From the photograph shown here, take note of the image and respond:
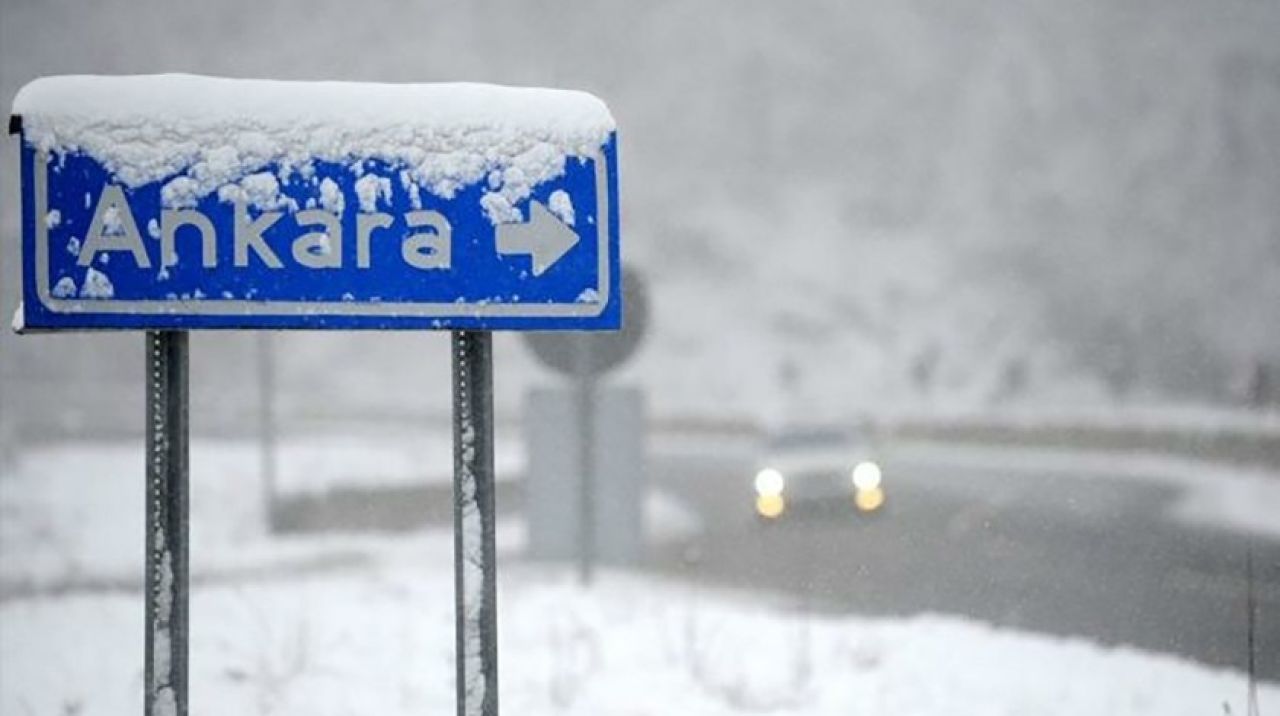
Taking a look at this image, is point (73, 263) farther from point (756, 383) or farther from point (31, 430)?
point (756, 383)

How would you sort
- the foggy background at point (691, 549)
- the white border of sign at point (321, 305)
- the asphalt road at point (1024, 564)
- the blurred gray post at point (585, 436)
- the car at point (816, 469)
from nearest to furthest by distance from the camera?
the white border of sign at point (321, 305) < the foggy background at point (691, 549) < the blurred gray post at point (585, 436) < the asphalt road at point (1024, 564) < the car at point (816, 469)

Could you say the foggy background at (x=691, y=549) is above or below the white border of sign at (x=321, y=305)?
below

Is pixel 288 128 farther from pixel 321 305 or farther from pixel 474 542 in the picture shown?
pixel 474 542

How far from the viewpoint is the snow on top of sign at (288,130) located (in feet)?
8.25

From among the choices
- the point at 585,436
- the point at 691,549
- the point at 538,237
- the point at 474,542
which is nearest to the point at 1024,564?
the point at 691,549

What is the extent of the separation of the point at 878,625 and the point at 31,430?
112ft

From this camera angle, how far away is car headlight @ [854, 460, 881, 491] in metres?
13.7

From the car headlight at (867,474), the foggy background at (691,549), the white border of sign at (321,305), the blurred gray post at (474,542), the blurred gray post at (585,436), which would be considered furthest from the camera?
the car headlight at (867,474)

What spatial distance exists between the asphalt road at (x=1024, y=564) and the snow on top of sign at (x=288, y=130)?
6365 millimetres

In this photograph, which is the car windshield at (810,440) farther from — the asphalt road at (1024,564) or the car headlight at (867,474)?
the asphalt road at (1024,564)

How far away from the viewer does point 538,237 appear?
256cm

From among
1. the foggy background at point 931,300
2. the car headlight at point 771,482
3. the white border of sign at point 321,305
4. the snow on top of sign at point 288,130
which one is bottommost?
the car headlight at point 771,482

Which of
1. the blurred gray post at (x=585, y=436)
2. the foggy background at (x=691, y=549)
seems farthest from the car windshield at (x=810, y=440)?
the blurred gray post at (x=585, y=436)

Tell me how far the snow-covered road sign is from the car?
38.5 ft
